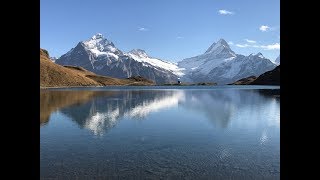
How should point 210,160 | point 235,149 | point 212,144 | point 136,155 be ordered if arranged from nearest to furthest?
point 210,160 → point 136,155 → point 235,149 → point 212,144

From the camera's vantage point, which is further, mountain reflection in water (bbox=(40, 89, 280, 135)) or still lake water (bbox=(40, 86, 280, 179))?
mountain reflection in water (bbox=(40, 89, 280, 135))

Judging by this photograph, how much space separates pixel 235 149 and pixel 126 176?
12810 millimetres

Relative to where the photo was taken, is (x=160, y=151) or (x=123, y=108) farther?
(x=123, y=108)

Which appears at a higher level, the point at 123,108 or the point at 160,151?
the point at 123,108

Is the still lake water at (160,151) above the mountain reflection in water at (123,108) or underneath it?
underneath

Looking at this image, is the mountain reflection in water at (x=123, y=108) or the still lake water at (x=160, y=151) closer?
the still lake water at (x=160, y=151)

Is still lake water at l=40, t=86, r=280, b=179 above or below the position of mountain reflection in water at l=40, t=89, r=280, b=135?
below
